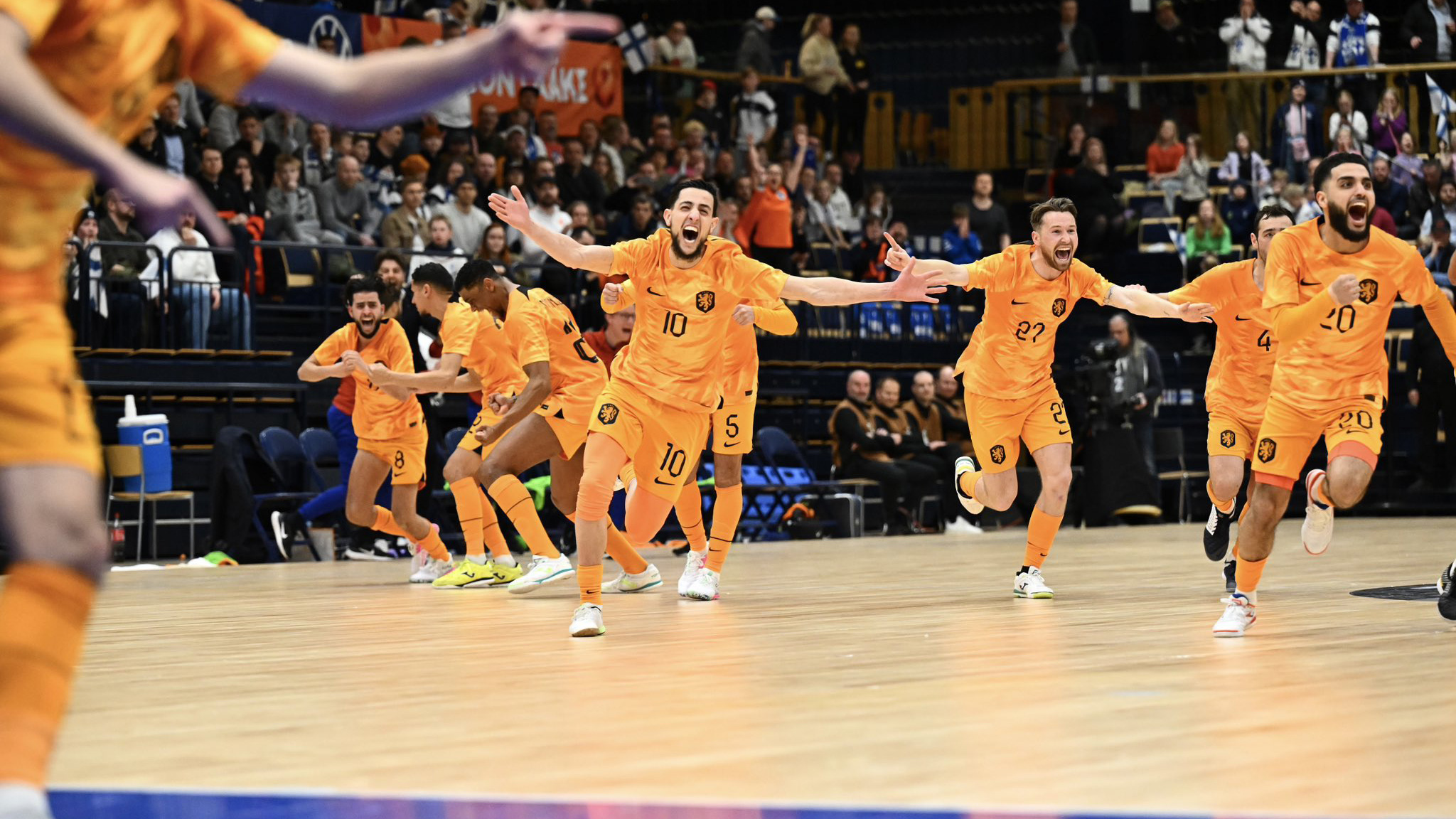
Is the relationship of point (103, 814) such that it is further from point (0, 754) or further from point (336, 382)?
point (336, 382)

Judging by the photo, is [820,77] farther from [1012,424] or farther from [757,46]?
[1012,424]

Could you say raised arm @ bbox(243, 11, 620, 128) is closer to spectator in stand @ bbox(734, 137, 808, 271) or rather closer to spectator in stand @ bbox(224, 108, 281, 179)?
spectator in stand @ bbox(224, 108, 281, 179)

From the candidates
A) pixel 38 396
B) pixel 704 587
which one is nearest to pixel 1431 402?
pixel 704 587

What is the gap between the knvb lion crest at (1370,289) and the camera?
26.6ft

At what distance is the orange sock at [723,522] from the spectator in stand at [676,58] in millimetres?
13507

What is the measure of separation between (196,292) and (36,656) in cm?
1236

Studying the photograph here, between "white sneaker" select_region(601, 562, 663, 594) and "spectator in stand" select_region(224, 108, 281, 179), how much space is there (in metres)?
7.27

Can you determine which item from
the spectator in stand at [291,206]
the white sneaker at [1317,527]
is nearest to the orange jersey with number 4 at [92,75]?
the white sneaker at [1317,527]

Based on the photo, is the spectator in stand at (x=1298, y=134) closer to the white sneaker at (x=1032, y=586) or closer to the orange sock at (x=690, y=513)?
the white sneaker at (x=1032, y=586)

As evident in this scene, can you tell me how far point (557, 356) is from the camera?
11344mm

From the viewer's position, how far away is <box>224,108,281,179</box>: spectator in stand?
17109mm

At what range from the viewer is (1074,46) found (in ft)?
82.6

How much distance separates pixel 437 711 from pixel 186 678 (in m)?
1.52

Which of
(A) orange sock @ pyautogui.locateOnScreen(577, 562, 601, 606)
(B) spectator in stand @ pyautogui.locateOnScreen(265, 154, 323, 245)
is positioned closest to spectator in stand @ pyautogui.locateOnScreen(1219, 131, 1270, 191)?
(B) spectator in stand @ pyautogui.locateOnScreen(265, 154, 323, 245)
